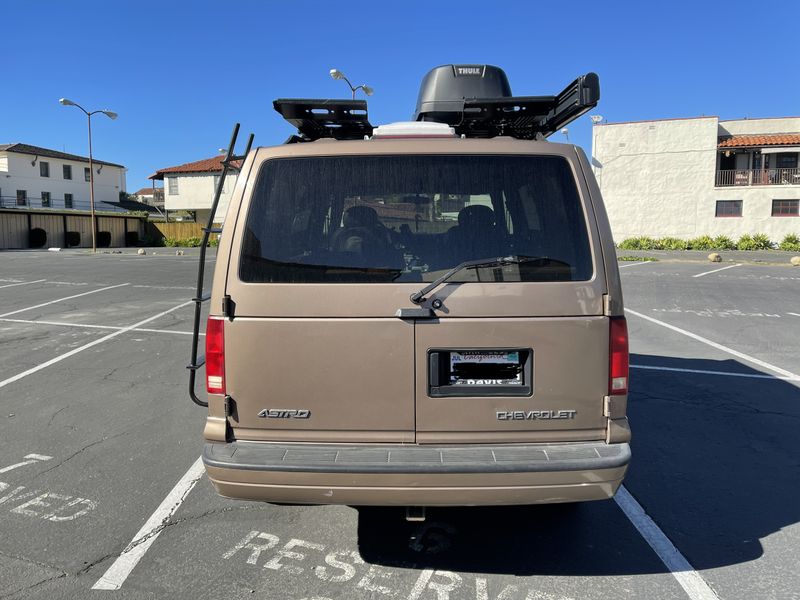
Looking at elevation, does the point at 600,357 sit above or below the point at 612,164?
below

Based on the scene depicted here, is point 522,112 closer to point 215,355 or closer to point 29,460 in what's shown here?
point 215,355

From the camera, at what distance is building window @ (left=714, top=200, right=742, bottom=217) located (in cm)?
3644

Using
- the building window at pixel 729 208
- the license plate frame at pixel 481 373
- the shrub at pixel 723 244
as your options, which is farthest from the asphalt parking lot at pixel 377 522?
the building window at pixel 729 208

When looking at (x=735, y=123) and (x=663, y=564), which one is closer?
(x=663, y=564)

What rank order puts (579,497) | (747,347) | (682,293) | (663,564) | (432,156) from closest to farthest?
(579,497) < (432,156) < (663,564) < (747,347) < (682,293)

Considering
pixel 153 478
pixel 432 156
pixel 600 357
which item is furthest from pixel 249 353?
pixel 153 478

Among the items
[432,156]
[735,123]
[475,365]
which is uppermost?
[735,123]

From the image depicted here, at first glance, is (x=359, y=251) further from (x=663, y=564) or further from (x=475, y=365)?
(x=663, y=564)

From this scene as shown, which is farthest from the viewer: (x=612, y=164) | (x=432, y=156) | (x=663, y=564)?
(x=612, y=164)

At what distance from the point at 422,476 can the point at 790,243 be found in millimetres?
37705

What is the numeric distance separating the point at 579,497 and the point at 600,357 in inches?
25.1

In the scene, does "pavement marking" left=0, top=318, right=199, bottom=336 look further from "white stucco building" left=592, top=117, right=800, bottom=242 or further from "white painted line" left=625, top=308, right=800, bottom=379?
"white stucco building" left=592, top=117, right=800, bottom=242

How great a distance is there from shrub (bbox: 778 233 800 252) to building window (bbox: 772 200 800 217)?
202 cm

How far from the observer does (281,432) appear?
2789 millimetres
